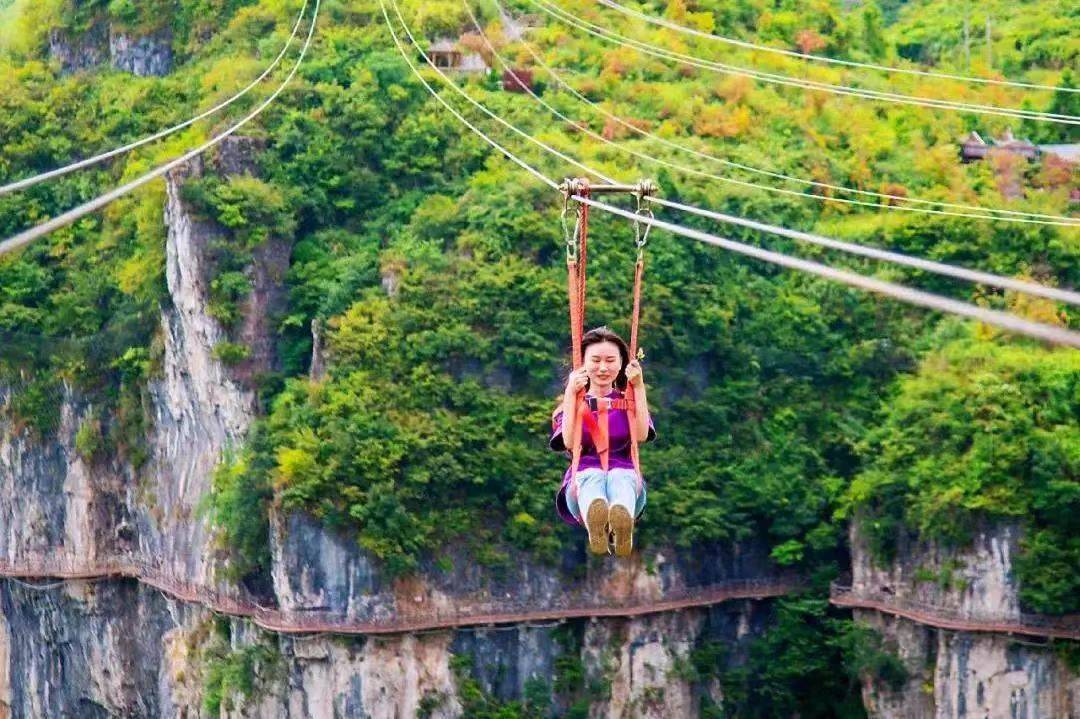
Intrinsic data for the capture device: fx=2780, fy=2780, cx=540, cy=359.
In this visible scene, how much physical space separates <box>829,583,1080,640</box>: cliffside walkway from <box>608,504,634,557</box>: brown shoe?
1577 centimetres

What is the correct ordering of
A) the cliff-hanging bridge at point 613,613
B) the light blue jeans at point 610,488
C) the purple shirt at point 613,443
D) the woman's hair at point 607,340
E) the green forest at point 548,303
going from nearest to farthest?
the light blue jeans at point 610,488 → the woman's hair at point 607,340 → the purple shirt at point 613,443 → the cliff-hanging bridge at point 613,613 → the green forest at point 548,303

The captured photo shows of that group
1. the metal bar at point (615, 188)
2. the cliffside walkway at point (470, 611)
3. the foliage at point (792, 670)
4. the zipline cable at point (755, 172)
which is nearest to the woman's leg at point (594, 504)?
the metal bar at point (615, 188)

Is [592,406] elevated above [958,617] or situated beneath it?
situated beneath

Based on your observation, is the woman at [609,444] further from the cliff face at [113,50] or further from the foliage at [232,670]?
the cliff face at [113,50]

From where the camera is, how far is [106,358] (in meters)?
34.4

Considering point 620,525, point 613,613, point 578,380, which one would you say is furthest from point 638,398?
point 613,613

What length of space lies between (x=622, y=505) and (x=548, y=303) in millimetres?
17353

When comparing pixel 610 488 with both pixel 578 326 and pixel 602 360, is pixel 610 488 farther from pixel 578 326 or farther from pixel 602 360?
pixel 578 326

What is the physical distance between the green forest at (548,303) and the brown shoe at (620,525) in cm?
1574

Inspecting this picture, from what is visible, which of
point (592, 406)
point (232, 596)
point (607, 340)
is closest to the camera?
point (607, 340)

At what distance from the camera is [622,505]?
544 inches

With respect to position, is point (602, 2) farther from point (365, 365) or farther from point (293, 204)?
point (365, 365)

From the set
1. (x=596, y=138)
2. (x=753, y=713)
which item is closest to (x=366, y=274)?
(x=596, y=138)

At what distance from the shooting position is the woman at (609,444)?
45.3ft
